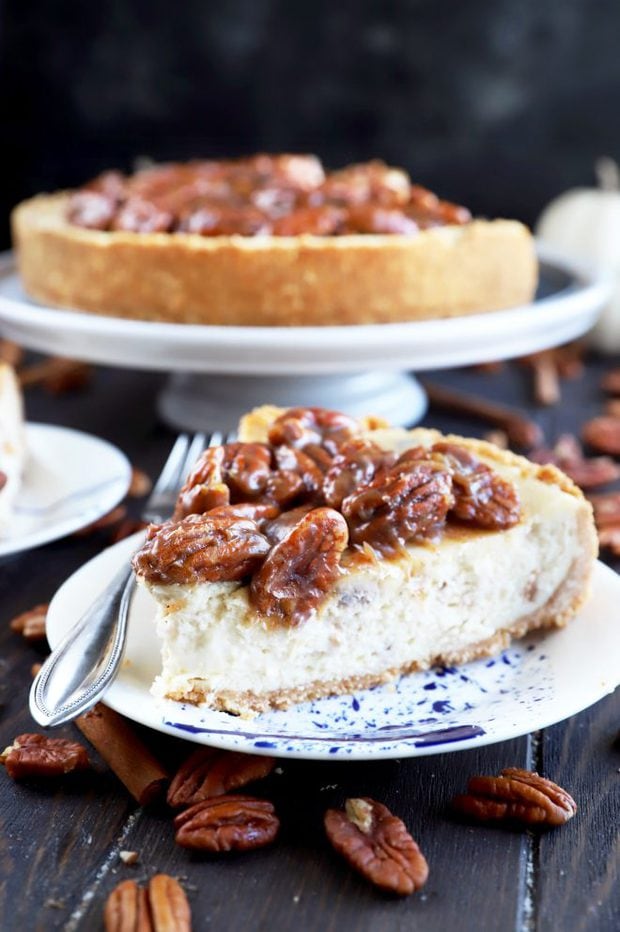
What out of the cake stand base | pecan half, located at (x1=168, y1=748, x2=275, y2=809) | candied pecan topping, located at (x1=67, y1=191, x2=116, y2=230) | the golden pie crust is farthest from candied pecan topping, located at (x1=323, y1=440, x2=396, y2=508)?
candied pecan topping, located at (x1=67, y1=191, x2=116, y2=230)

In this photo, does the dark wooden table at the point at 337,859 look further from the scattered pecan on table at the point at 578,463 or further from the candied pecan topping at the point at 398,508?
the scattered pecan on table at the point at 578,463

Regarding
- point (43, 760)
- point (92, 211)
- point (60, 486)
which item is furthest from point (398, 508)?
point (92, 211)

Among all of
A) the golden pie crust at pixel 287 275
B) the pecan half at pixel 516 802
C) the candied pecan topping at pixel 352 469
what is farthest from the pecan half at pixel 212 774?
the golden pie crust at pixel 287 275

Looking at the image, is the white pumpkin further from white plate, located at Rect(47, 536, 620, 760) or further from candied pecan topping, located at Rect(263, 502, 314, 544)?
candied pecan topping, located at Rect(263, 502, 314, 544)

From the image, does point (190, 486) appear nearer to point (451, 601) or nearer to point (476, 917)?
point (451, 601)

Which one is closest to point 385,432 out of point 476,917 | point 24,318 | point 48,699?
point 48,699

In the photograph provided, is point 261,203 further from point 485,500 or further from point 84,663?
point 84,663
